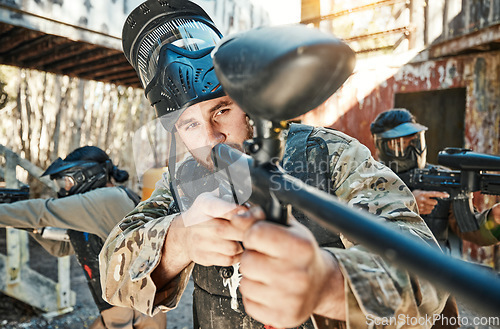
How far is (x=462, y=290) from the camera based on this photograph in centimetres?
49

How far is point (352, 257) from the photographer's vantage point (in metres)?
0.80

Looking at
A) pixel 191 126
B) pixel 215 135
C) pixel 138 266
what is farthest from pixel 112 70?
pixel 138 266

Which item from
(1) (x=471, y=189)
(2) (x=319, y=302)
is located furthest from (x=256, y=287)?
(1) (x=471, y=189)

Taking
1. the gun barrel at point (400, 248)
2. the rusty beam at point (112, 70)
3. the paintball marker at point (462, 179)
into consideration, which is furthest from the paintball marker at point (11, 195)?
the paintball marker at point (462, 179)

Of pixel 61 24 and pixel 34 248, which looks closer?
pixel 61 24

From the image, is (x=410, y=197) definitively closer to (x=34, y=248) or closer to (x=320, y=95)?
(x=320, y=95)

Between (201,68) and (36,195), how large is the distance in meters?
8.32

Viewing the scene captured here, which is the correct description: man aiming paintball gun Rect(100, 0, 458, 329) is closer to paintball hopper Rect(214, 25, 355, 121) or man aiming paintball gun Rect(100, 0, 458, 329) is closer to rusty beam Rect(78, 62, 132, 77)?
paintball hopper Rect(214, 25, 355, 121)

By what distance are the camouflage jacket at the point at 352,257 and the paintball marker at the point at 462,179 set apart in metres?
2.39

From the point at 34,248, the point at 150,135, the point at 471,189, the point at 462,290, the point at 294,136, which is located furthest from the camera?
the point at 34,248

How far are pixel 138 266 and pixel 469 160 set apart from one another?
125 inches

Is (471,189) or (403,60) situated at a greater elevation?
(403,60)

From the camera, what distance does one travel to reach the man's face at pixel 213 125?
1.32 m

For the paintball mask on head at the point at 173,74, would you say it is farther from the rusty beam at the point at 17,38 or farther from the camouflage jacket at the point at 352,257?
the rusty beam at the point at 17,38
